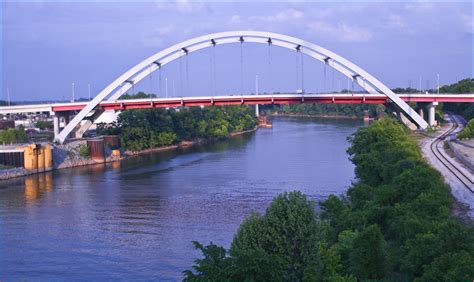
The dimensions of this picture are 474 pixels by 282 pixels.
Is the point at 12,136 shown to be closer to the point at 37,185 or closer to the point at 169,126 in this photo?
the point at 169,126

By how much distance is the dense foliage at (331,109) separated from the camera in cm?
5745

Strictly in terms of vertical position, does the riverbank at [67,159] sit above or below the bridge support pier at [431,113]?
below

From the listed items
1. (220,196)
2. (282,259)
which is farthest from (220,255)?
(220,196)

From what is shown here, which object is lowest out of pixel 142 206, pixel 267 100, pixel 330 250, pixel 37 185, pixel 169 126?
pixel 142 206

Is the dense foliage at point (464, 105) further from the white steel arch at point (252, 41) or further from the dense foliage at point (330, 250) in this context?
the dense foliage at point (330, 250)

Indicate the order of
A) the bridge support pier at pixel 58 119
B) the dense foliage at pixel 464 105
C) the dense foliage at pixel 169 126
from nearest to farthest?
1. the bridge support pier at pixel 58 119
2. the dense foliage at pixel 169 126
3. the dense foliage at pixel 464 105

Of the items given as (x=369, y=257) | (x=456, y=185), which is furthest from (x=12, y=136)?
(x=369, y=257)

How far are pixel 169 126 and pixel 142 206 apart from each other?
1859 centimetres

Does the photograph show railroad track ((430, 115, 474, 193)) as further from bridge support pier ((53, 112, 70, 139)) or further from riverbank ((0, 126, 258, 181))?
bridge support pier ((53, 112, 70, 139))

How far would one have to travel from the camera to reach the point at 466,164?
17766 millimetres

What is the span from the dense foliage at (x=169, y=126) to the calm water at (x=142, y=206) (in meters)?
2.87

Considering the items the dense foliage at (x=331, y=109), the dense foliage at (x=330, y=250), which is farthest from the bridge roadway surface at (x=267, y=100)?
the dense foliage at (x=331, y=109)

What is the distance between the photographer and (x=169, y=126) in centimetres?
3528

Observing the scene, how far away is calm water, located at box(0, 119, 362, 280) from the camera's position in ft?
37.9
